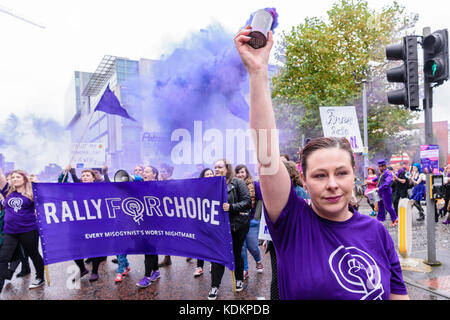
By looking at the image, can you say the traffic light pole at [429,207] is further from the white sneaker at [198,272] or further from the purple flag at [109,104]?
the purple flag at [109,104]

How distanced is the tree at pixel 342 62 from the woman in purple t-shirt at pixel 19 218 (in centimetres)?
1727

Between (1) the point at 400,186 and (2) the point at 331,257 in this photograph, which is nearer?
(2) the point at 331,257

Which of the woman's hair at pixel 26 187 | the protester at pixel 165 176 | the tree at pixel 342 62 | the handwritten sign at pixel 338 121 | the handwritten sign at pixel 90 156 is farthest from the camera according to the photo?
the tree at pixel 342 62

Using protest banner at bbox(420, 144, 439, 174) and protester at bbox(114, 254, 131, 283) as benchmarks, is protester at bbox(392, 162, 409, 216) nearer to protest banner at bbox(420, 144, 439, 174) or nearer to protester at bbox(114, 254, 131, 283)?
protest banner at bbox(420, 144, 439, 174)

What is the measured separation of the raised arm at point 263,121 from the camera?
1.18 metres

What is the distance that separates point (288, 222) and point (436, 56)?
485 cm

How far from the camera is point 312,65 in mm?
19844

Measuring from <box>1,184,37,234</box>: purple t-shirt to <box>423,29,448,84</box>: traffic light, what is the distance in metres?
6.15

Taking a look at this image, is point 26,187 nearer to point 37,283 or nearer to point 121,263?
point 37,283

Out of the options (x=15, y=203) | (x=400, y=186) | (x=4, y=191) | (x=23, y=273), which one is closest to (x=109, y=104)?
(x=4, y=191)

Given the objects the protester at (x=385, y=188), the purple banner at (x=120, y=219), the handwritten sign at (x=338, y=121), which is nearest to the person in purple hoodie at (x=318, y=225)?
the purple banner at (x=120, y=219)

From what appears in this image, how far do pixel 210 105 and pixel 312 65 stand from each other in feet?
26.2

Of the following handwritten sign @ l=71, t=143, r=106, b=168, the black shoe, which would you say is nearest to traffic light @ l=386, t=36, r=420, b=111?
the black shoe

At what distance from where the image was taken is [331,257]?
117 centimetres
